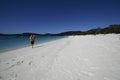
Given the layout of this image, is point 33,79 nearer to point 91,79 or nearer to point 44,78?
point 44,78

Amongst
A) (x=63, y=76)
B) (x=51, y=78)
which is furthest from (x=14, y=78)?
(x=63, y=76)

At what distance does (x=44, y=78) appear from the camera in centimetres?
356

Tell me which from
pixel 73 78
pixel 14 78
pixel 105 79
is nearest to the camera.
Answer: pixel 105 79

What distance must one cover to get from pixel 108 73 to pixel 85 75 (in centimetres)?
100

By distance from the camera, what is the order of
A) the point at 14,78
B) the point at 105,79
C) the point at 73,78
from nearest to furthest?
the point at 105,79 < the point at 73,78 < the point at 14,78

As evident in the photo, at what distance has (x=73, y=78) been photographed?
11.3 ft

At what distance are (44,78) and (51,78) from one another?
30 centimetres

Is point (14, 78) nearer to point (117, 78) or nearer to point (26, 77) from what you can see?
point (26, 77)

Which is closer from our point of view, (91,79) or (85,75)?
(91,79)

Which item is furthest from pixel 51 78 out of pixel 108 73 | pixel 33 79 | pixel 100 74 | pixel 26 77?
pixel 108 73

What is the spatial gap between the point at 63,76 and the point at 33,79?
4.23 ft

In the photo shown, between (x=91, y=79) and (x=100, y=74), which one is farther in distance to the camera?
(x=100, y=74)

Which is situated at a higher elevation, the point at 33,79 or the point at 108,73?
the point at 108,73

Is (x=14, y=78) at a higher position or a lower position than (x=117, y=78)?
lower
